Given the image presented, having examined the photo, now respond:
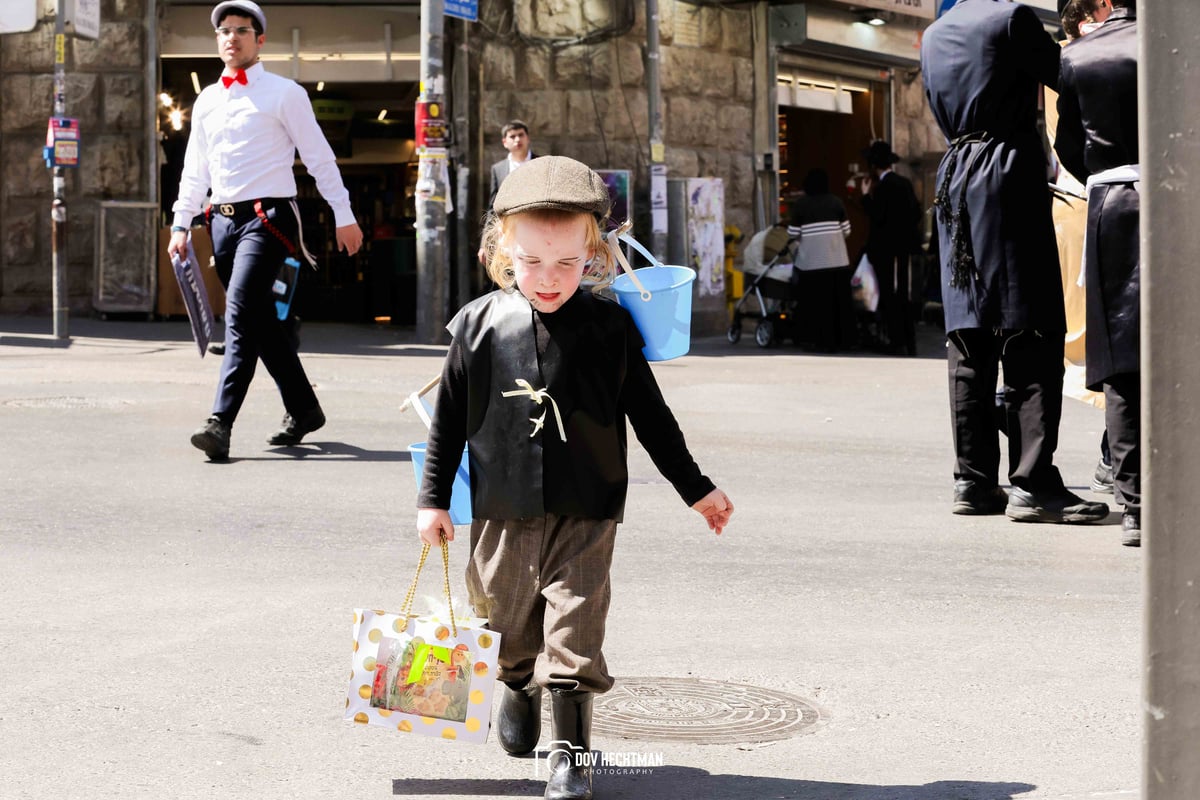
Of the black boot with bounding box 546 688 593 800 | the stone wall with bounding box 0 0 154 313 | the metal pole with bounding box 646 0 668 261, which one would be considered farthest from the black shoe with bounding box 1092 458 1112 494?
the stone wall with bounding box 0 0 154 313

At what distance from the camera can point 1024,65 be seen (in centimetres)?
657

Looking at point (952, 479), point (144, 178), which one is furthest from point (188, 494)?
point (144, 178)

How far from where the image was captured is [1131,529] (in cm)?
645

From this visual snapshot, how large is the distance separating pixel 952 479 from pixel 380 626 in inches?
198

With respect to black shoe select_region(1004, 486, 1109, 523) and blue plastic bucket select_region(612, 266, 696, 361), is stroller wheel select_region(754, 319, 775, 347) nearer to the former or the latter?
black shoe select_region(1004, 486, 1109, 523)

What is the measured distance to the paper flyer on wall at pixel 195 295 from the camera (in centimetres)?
884

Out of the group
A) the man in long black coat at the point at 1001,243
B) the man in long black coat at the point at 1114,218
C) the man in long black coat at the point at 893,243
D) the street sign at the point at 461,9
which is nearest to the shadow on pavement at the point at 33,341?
the street sign at the point at 461,9

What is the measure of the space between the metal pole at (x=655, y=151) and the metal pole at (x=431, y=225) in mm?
2760

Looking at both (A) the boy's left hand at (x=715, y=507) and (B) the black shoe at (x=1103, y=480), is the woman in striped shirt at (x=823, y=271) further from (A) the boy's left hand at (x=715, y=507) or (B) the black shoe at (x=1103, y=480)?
(A) the boy's left hand at (x=715, y=507)

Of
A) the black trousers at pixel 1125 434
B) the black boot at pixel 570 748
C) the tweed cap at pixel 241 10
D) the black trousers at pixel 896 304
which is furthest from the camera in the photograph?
the black trousers at pixel 896 304

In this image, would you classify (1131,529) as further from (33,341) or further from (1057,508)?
(33,341)

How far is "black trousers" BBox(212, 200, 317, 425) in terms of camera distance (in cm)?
831

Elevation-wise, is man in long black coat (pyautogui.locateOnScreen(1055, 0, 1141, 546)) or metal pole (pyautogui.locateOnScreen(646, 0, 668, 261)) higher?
metal pole (pyautogui.locateOnScreen(646, 0, 668, 261))

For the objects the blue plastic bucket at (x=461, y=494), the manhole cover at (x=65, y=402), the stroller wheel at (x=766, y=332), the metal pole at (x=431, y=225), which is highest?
the metal pole at (x=431, y=225)
